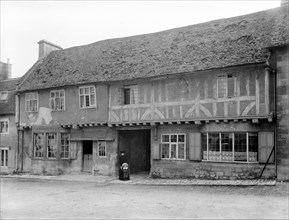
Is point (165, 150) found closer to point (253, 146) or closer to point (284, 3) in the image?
point (253, 146)

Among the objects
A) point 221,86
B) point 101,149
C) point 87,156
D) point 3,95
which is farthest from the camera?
point 3,95

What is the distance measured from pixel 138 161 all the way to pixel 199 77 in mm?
8006

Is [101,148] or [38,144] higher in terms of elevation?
[38,144]

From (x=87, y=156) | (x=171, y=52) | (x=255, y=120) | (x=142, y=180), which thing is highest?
(x=171, y=52)

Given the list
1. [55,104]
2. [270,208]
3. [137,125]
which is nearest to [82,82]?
[55,104]

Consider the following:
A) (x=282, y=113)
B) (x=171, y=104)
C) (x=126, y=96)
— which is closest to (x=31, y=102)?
(x=126, y=96)

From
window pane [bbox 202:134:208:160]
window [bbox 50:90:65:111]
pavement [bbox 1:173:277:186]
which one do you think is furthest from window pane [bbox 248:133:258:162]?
window [bbox 50:90:65:111]

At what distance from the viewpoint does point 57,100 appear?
2352 cm

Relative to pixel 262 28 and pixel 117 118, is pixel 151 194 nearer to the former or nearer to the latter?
pixel 117 118

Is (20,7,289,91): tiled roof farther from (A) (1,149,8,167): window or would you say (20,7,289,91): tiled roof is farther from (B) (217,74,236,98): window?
(A) (1,149,8,167): window

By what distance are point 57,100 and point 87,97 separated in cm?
270

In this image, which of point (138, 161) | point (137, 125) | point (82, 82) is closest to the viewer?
point (137, 125)

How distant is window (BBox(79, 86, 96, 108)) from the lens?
21.7 meters

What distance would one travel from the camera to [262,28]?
59.9ft
